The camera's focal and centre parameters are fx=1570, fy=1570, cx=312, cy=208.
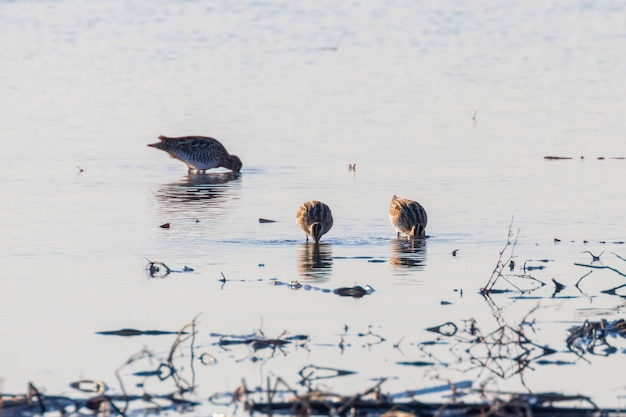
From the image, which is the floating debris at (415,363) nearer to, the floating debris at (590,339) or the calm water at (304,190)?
the calm water at (304,190)

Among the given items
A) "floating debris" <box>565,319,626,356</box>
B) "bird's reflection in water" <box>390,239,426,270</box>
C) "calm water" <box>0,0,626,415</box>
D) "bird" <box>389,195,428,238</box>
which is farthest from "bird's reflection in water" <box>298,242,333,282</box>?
"floating debris" <box>565,319,626,356</box>

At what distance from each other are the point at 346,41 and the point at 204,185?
62.7ft

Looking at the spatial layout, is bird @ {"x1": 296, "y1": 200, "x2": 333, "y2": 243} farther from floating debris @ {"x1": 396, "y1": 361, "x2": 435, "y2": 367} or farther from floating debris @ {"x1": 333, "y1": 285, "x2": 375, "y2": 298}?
floating debris @ {"x1": 396, "y1": 361, "x2": 435, "y2": 367}

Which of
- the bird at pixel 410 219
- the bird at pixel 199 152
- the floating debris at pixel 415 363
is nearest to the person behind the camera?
the floating debris at pixel 415 363

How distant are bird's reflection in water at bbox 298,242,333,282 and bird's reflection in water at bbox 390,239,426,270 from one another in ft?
1.94

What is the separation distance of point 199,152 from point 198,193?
2221 millimetres

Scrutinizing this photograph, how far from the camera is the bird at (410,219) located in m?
15.3

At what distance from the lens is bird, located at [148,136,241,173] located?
21250 millimetres

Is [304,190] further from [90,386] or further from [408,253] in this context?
[90,386]

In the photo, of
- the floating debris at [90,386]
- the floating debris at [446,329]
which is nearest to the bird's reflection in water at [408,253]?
the floating debris at [446,329]

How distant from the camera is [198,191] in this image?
19391 millimetres

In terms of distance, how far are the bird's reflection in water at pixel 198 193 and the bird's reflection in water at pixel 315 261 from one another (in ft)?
7.10

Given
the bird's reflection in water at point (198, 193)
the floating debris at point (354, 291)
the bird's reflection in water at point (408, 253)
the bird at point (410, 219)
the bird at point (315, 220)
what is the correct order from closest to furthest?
the floating debris at point (354, 291) → the bird's reflection in water at point (408, 253) → the bird at point (315, 220) → the bird at point (410, 219) → the bird's reflection in water at point (198, 193)

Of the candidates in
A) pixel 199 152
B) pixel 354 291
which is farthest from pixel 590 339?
pixel 199 152
